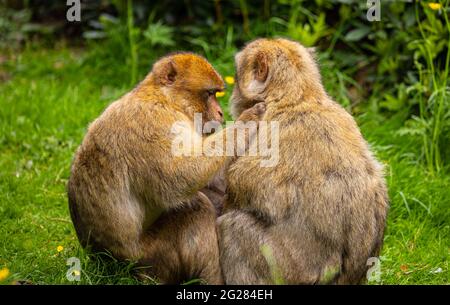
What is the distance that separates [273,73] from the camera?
4852mm

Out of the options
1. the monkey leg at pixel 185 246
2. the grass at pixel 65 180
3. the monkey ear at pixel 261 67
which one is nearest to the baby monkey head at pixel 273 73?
the monkey ear at pixel 261 67

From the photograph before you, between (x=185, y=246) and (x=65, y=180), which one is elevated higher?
(x=185, y=246)

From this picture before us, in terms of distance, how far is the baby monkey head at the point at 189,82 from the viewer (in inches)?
200

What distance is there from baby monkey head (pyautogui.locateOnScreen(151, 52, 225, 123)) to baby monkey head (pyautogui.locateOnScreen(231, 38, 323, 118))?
0.58 feet

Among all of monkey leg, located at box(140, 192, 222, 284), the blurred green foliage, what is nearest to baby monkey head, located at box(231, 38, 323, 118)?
monkey leg, located at box(140, 192, 222, 284)

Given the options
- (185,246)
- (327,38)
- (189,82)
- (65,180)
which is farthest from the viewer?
(327,38)

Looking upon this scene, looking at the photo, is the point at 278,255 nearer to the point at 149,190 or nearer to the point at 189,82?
the point at 149,190

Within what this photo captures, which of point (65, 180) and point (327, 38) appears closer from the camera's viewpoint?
point (65, 180)

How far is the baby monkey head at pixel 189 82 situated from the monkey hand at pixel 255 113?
0.39 metres

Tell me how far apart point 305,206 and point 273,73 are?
878 millimetres

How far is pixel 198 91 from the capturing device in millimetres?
5102

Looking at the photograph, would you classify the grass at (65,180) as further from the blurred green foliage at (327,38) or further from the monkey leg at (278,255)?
the monkey leg at (278,255)

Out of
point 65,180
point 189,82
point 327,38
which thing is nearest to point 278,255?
point 189,82

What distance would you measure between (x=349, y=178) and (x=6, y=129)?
4.32m
